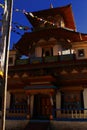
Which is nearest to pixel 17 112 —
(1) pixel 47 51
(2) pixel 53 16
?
(1) pixel 47 51

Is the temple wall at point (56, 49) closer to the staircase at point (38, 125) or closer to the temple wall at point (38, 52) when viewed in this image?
the temple wall at point (38, 52)

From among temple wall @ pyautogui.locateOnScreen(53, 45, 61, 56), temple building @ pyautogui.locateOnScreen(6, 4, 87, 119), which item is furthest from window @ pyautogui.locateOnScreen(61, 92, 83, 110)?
temple wall @ pyautogui.locateOnScreen(53, 45, 61, 56)

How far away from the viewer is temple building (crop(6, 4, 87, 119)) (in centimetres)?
1741

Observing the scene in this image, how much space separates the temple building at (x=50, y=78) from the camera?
1741cm

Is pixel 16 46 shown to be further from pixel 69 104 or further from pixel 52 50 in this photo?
pixel 69 104

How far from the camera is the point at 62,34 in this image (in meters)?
21.5

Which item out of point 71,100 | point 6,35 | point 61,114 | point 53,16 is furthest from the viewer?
point 53,16

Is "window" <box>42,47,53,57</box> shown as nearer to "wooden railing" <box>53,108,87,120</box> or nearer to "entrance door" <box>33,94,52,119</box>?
"entrance door" <box>33,94,52,119</box>

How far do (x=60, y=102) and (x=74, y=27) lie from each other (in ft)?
44.3

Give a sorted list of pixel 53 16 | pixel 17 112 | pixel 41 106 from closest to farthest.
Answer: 1. pixel 17 112
2. pixel 41 106
3. pixel 53 16

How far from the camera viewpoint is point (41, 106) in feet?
62.0

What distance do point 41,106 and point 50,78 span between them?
10.9ft

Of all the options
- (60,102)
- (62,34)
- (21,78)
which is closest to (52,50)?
(62,34)

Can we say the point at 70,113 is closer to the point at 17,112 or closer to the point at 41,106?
the point at 41,106
